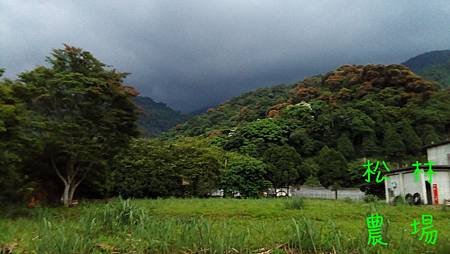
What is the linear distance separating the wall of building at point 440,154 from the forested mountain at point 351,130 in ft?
31.3

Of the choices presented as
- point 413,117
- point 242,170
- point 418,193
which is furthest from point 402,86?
point 418,193

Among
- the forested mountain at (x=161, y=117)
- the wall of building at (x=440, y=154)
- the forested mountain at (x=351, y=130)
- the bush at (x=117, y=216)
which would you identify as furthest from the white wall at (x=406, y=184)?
the forested mountain at (x=161, y=117)

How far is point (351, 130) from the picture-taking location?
47438mm

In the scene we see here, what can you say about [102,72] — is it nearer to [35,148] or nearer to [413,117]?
[35,148]

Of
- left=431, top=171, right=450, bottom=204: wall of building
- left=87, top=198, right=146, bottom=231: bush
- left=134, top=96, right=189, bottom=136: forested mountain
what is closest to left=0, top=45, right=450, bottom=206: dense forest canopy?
left=87, top=198, right=146, bottom=231: bush

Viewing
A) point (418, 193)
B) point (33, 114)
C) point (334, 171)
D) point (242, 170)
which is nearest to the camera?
point (33, 114)

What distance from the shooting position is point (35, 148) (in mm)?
16797

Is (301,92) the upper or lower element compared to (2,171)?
upper

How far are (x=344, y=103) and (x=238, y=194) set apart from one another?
76.0 ft

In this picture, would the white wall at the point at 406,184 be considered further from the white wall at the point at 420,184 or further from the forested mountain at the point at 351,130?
the forested mountain at the point at 351,130

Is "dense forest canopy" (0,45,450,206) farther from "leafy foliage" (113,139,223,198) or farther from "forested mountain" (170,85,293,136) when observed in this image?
"forested mountain" (170,85,293,136)

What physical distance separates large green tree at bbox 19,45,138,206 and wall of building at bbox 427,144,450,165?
865 inches

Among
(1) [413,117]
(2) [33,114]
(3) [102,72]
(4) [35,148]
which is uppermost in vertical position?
Answer: (1) [413,117]

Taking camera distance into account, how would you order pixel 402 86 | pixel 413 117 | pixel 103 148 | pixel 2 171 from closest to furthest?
pixel 2 171, pixel 103 148, pixel 413 117, pixel 402 86
